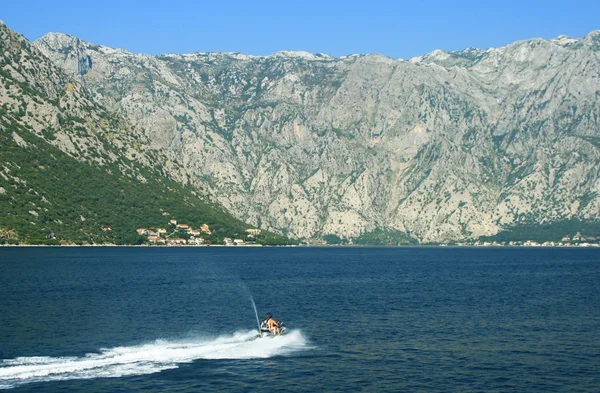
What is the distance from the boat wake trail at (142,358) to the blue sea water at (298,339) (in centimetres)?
17

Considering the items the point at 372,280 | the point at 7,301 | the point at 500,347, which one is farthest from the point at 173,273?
the point at 500,347

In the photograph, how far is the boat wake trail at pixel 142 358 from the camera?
62.0 m

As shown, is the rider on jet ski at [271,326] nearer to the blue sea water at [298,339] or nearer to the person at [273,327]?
the person at [273,327]

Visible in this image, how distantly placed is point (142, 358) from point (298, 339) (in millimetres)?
19635

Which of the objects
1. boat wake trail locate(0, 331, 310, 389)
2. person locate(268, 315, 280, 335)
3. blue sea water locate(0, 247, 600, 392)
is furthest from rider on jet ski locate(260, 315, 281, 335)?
blue sea water locate(0, 247, 600, 392)

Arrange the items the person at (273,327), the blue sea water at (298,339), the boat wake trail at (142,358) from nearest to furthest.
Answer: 1. the blue sea water at (298,339)
2. the boat wake trail at (142,358)
3. the person at (273,327)

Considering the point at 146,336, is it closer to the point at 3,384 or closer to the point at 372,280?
the point at 3,384

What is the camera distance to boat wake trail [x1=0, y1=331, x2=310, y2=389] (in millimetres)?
62000

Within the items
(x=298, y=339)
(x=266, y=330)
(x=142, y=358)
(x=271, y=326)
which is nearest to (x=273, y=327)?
(x=271, y=326)

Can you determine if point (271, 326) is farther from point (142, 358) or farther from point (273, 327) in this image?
point (142, 358)

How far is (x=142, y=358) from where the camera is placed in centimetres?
6856

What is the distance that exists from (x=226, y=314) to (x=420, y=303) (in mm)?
33768

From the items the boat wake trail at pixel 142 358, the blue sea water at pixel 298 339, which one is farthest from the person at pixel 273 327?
the blue sea water at pixel 298 339

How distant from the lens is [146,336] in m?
82.2
